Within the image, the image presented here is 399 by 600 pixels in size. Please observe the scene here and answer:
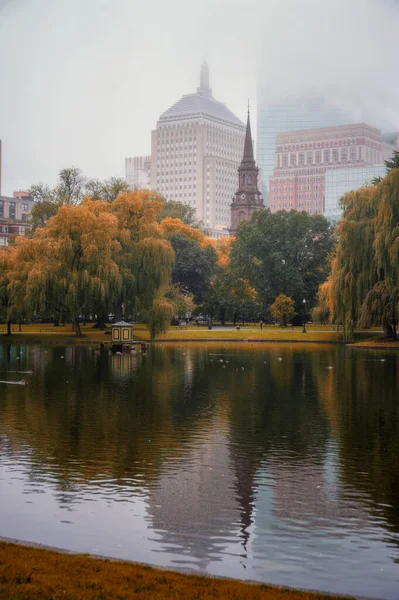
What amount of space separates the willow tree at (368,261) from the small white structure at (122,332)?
55.0ft

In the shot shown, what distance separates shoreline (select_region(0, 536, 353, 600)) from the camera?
31.1 feet

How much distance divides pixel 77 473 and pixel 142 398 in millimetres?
13210

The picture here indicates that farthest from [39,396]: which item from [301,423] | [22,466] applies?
[22,466]

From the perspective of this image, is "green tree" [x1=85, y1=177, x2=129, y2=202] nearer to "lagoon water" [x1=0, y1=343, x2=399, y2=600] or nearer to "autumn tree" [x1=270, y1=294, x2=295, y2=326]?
"autumn tree" [x1=270, y1=294, x2=295, y2=326]

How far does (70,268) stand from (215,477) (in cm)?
5416

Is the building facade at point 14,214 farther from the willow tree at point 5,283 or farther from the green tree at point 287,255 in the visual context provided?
the willow tree at point 5,283

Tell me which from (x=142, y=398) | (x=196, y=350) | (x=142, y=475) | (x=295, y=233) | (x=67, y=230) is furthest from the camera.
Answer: (x=295, y=233)

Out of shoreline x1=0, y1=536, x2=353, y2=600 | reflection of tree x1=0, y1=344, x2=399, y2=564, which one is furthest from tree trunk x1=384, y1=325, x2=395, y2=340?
shoreline x1=0, y1=536, x2=353, y2=600

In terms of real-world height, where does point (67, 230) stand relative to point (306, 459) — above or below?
above

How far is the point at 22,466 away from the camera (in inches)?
697

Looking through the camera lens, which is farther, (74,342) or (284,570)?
(74,342)

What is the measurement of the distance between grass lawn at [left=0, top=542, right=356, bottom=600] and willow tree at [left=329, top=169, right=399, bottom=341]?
168 ft

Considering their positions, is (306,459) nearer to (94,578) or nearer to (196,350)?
(94,578)

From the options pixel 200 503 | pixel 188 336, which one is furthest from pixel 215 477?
pixel 188 336
